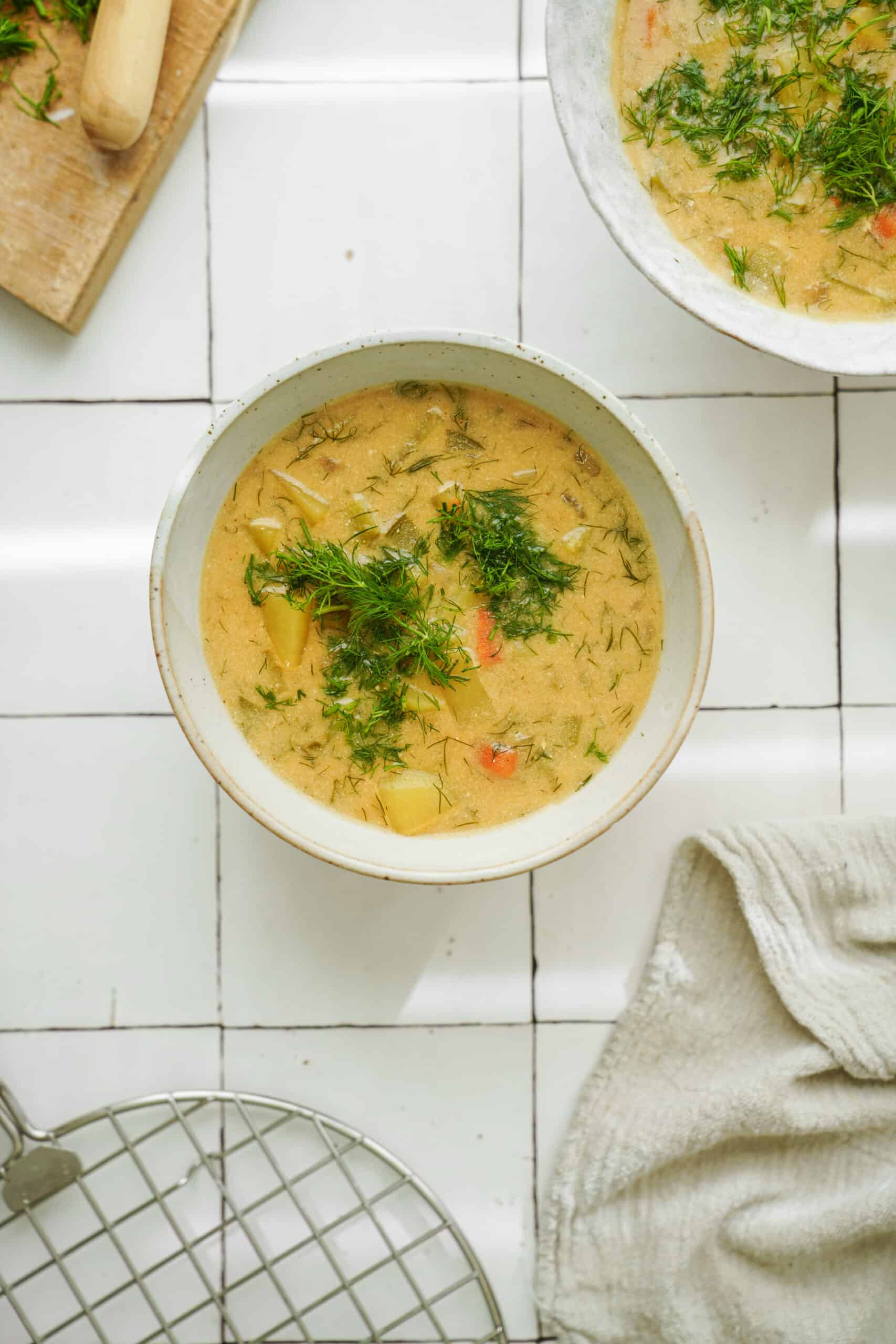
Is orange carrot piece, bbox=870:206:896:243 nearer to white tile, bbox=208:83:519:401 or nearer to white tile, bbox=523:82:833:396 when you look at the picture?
white tile, bbox=523:82:833:396

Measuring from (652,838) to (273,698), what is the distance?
604 millimetres

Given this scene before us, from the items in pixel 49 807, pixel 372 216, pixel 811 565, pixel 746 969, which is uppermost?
pixel 372 216

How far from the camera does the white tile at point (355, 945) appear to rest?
5.18 feet

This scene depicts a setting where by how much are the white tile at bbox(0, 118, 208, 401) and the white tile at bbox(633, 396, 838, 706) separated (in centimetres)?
66

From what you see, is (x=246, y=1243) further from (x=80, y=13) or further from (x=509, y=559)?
(x=80, y=13)

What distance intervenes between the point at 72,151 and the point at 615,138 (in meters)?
0.73

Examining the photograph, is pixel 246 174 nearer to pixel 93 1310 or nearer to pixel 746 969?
pixel 746 969

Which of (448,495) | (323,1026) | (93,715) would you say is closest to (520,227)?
(448,495)

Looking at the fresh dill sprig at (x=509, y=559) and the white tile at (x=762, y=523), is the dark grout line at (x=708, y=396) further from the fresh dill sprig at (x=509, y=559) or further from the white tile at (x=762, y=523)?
the fresh dill sprig at (x=509, y=559)

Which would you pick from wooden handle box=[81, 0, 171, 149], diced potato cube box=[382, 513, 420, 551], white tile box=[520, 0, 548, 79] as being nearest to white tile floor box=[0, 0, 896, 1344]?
white tile box=[520, 0, 548, 79]

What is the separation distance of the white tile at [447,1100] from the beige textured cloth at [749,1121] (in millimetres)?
64

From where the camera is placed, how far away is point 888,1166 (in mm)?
1542

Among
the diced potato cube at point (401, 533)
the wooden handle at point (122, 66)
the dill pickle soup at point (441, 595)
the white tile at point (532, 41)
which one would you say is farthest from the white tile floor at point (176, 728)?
the diced potato cube at point (401, 533)

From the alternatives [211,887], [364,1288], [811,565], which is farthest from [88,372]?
[364,1288]
